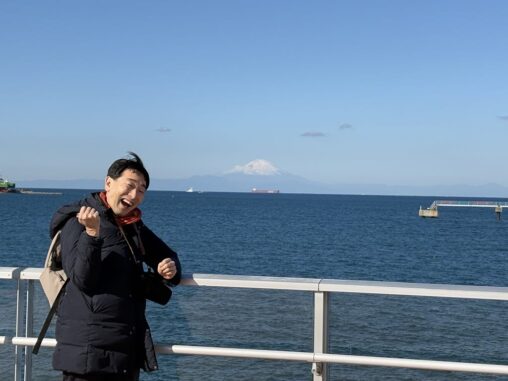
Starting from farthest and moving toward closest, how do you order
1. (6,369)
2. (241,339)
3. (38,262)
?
(38,262) → (6,369) → (241,339)

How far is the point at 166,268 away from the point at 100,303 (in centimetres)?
43

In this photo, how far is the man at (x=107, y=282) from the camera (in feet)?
10.6

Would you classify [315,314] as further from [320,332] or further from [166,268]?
[166,268]

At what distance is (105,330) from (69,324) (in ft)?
0.59

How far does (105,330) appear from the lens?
329 centimetres

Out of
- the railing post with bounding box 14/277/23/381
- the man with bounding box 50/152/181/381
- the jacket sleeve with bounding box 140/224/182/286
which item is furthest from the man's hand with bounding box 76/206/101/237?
the railing post with bounding box 14/277/23/381

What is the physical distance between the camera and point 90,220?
314cm

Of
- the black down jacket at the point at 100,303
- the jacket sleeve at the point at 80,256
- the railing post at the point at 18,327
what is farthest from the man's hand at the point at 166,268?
the railing post at the point at 18,327

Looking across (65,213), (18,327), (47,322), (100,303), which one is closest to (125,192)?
(65,213)

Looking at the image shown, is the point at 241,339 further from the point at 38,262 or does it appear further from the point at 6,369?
the point at 38,262

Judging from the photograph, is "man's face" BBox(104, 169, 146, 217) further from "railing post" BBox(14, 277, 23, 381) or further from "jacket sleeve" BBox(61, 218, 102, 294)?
"railing post" BBox(14, 277, 23, 381)

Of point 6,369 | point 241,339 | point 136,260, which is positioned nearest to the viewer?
point 136,260

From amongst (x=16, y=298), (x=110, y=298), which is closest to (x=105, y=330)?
(x=110, y=298)

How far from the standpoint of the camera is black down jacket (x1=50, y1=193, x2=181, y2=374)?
3244 mm
